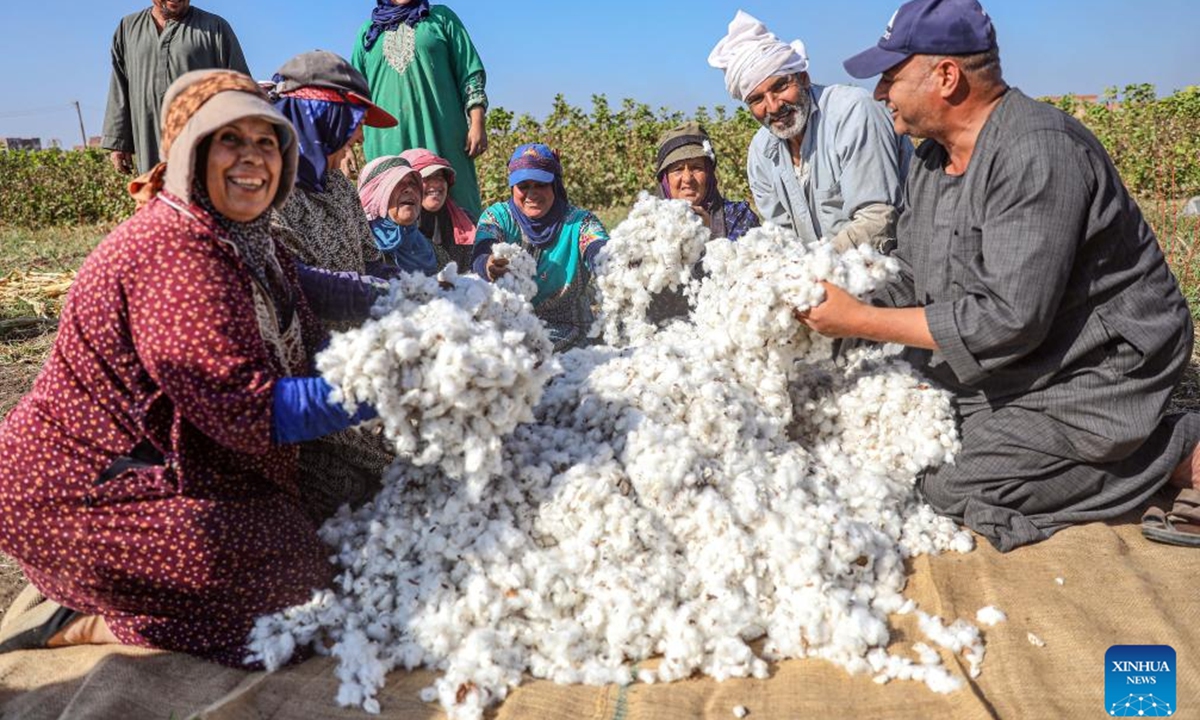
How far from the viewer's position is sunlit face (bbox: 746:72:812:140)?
15.4ft

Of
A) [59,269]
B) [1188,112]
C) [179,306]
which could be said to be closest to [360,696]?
[179,306]

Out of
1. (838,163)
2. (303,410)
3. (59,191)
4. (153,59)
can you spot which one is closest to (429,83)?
(153,59)

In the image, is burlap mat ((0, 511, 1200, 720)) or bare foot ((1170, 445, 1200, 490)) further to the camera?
bare foot ((1170, 445, 1200, 490))

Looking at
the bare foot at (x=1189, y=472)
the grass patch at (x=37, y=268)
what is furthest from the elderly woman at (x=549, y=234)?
the grass patch at (x=37, y=268)

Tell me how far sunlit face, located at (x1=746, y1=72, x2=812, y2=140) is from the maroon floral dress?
10.1 feet

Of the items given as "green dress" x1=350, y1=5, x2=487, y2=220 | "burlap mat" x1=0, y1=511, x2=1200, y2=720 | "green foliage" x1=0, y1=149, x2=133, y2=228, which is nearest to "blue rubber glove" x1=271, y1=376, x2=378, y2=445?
"burlap mat" x1=0, y1=511, x2=1200, y2=720

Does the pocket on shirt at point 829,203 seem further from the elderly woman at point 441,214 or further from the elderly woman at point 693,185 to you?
the elderly woman at point 441,214

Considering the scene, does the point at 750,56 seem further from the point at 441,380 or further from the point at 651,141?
the point at 651,141

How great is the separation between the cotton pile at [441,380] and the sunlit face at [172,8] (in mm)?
5157

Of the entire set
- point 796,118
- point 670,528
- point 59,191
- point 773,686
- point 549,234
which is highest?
point 59,191

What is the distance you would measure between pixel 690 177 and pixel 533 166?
3.19ft

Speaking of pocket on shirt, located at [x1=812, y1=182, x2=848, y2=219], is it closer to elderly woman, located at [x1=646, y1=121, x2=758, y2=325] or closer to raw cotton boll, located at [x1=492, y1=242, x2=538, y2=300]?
elderly woman, located at [x1=646, y1=121, x2=758, y2=325]

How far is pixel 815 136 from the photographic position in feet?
15.6

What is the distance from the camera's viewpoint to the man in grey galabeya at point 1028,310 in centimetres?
306
